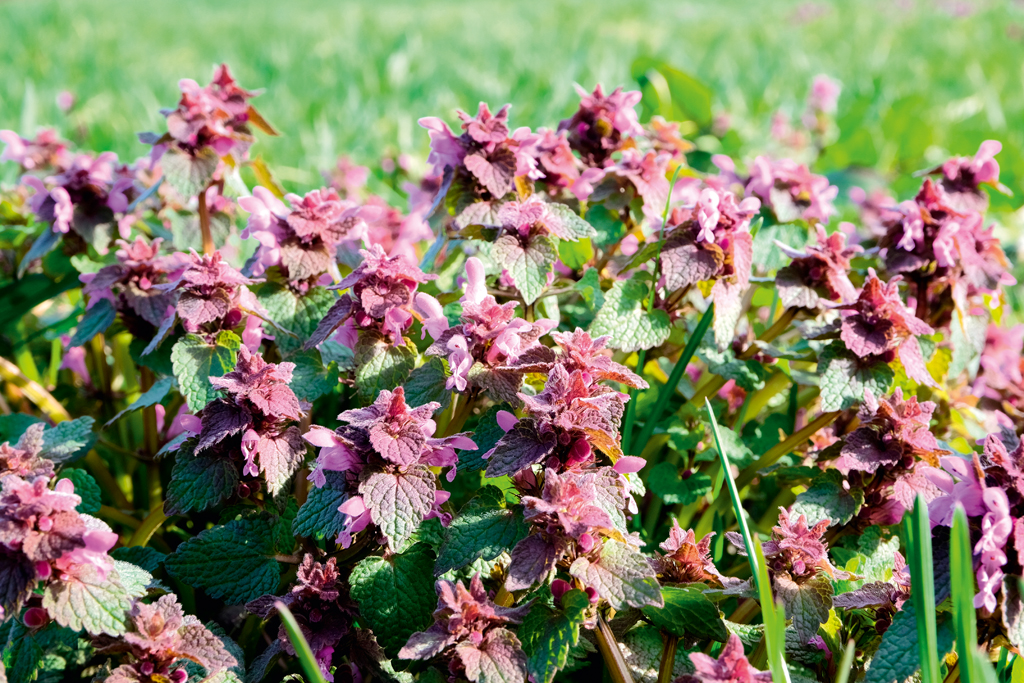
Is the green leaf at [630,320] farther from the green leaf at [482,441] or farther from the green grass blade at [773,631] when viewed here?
the green grass blade at [773,631]

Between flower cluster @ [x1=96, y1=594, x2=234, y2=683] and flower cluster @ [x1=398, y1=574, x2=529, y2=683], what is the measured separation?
23 centimetres

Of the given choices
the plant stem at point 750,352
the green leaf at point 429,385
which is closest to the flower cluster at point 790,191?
the plant stem at point 750,352

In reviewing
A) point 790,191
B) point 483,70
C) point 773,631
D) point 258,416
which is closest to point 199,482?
point 258,416

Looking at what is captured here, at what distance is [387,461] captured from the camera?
3.04ft

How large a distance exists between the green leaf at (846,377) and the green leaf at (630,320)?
22cm

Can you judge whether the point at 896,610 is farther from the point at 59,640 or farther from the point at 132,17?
the point at 132,17

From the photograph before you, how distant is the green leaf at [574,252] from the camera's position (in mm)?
1354

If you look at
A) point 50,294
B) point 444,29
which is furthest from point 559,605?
point 444,29

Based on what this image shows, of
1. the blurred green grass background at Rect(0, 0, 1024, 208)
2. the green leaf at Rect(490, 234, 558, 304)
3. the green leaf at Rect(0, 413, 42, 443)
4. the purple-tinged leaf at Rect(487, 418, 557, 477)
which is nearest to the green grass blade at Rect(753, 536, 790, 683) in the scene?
the purple-tinged leaf at Rect(487, 418, 557, 477)

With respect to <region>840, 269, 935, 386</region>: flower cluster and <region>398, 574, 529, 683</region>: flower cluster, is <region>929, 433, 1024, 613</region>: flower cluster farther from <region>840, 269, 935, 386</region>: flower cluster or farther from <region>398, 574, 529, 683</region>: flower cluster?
<region>398, 574, 529, 683</region>: flower cluster

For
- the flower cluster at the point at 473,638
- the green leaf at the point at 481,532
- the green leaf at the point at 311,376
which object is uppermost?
the green leaf at the point at 481,532

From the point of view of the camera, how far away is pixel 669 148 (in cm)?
162

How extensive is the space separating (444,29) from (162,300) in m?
6.93

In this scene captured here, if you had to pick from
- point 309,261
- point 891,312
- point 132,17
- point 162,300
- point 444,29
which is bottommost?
point 132,17
